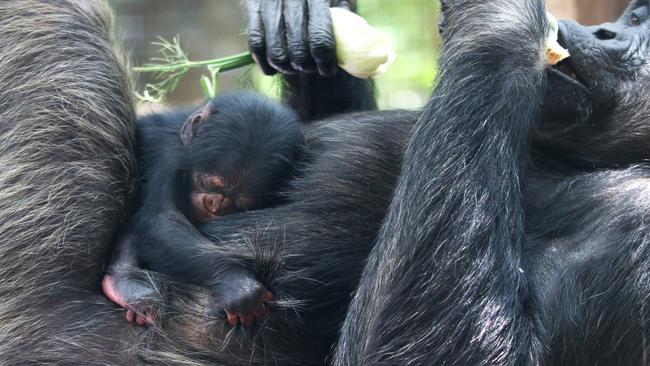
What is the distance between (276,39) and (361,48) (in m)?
0.36

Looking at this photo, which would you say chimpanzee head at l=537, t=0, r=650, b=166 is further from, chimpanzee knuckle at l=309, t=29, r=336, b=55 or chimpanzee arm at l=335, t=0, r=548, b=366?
chimpanzee knuckle at l=309, t=29, r=336, b=55

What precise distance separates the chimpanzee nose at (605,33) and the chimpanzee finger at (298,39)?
1.01m

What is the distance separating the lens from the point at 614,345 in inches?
124

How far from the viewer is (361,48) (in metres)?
3.75

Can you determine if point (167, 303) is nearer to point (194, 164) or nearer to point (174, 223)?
point (174, 223)

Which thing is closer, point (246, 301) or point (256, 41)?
point (246, 301)

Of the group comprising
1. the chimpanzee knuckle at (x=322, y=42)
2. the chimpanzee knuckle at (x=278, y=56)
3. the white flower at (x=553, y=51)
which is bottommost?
the chimpanzee knuckle at (x=278, y=56)

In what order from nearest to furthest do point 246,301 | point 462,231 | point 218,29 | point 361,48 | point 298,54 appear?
point 462,231, point 246,301, point 361,48, point 298,54, point 218,29

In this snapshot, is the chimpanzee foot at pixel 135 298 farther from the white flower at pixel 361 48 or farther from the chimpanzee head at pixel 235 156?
the white flower at pixel 361 48

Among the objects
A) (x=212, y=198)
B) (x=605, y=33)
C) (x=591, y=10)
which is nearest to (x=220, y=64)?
(x=212, y=198)

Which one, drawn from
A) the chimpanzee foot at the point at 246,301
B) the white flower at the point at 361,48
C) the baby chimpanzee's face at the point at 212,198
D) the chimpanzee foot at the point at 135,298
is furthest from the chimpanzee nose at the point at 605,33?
the chimpanzee foot at the point at 135,298

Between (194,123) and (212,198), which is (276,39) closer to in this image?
(194,123)

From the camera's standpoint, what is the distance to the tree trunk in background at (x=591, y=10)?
20.1 feet

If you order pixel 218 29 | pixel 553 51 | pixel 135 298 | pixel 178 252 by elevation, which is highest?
pixel 553 51
